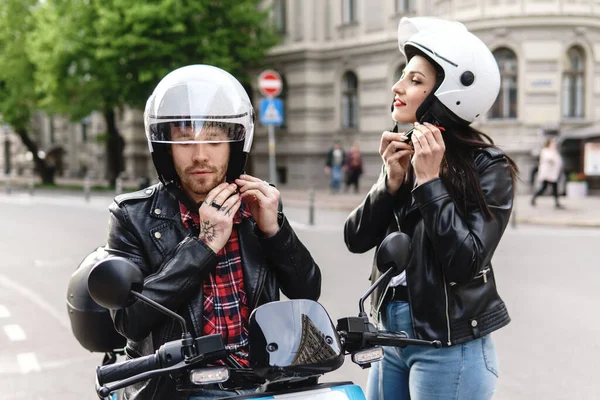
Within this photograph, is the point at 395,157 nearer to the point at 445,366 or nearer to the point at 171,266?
the point at 445,366

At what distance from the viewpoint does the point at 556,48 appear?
21109mm

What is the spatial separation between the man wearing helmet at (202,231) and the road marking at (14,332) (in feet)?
A: 15.4

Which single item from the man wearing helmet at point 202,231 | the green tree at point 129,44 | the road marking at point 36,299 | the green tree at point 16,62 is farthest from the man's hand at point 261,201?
the green tree at point 16,62

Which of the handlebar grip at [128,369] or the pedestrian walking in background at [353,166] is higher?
the handlebar grip at [128,369]

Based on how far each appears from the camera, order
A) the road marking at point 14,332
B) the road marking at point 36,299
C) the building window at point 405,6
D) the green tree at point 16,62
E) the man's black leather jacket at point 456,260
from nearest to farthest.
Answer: the man's black leather jacket at point 456,260
the road marking at point 14,332
the road marking at point 36,299
the building window at point 405,6
the green tree at point 16,62

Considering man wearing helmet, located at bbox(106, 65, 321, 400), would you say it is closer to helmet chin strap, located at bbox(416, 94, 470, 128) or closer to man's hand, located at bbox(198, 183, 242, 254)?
man's hand, located at bbox(198, 183, 242, 254)

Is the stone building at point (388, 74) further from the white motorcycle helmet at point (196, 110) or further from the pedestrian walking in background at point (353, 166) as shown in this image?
the white motorcycle helmet at point (196, 110)

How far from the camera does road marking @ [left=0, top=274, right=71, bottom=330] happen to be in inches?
274

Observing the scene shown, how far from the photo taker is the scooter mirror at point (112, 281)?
168 cm

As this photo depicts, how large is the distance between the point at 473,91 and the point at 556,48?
67.7 feet

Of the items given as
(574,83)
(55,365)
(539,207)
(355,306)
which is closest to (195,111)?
(55,365)

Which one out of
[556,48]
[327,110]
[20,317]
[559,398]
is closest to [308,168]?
[327,110]

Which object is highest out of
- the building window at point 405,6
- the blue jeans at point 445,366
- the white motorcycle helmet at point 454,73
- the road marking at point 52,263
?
the building window at point 405,6

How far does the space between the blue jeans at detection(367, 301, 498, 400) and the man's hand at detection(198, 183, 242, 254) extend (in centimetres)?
75
